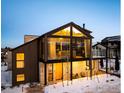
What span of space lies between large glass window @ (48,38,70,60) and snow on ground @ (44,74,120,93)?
59 cm

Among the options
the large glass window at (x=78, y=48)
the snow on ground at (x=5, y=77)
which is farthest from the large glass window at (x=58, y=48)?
the snow on ground at (x=5, y=77)

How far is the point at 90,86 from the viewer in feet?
7.69

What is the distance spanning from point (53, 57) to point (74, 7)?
1.09 meters

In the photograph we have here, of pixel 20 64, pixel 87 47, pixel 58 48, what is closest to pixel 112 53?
pixel 87 47

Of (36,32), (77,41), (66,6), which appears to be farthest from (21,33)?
(77,41)

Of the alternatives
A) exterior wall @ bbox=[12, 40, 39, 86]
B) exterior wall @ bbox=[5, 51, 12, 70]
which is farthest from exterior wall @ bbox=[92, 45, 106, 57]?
exterior wall @ bbox=[5, 51, 12, 70]

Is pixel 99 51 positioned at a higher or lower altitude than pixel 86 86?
higher

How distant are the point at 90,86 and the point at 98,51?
0.66m

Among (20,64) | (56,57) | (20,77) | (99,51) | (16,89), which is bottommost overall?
(16,89)

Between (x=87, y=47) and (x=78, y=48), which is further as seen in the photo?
(x=78, y=48)

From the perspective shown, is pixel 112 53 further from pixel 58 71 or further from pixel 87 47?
pixel 58 71

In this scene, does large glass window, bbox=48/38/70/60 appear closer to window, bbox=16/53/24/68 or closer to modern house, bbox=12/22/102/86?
modern house, bbox=12/22/102/86

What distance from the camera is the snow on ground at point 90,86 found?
2.24 m

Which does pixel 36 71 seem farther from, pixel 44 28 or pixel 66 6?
pixel 66 6
